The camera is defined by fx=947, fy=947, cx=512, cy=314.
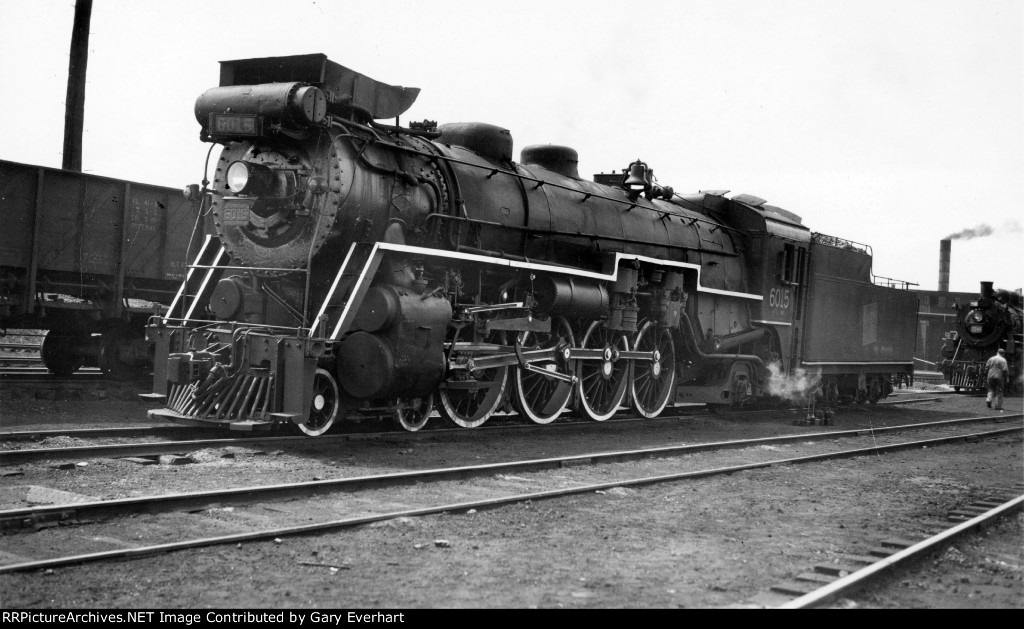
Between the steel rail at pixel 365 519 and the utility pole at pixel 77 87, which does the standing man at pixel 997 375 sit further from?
the utility pole at pixel 77 87

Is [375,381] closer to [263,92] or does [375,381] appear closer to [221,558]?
[263,92]

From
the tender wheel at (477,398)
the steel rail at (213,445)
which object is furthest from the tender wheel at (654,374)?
the tender wheel at (477,398)

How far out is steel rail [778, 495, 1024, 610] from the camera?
13.6ft

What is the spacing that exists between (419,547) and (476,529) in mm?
640

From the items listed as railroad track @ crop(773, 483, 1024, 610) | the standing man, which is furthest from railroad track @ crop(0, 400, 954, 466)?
the standing man

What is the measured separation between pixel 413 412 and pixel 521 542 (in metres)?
4.71

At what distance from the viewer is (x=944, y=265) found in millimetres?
47031

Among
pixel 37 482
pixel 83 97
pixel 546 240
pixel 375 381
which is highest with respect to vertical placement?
pixel 83 97

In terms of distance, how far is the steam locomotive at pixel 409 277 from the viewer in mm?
8828

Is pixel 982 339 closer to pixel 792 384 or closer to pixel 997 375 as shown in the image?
pixel 997 375

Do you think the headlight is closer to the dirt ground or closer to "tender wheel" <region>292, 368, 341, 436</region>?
"tender wheel" <region>292, 368, 341, 436</region>

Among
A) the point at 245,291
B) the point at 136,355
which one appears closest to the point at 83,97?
the point at 136,355

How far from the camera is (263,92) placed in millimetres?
8930

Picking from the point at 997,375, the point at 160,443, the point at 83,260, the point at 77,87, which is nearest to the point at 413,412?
the point at 160,443
